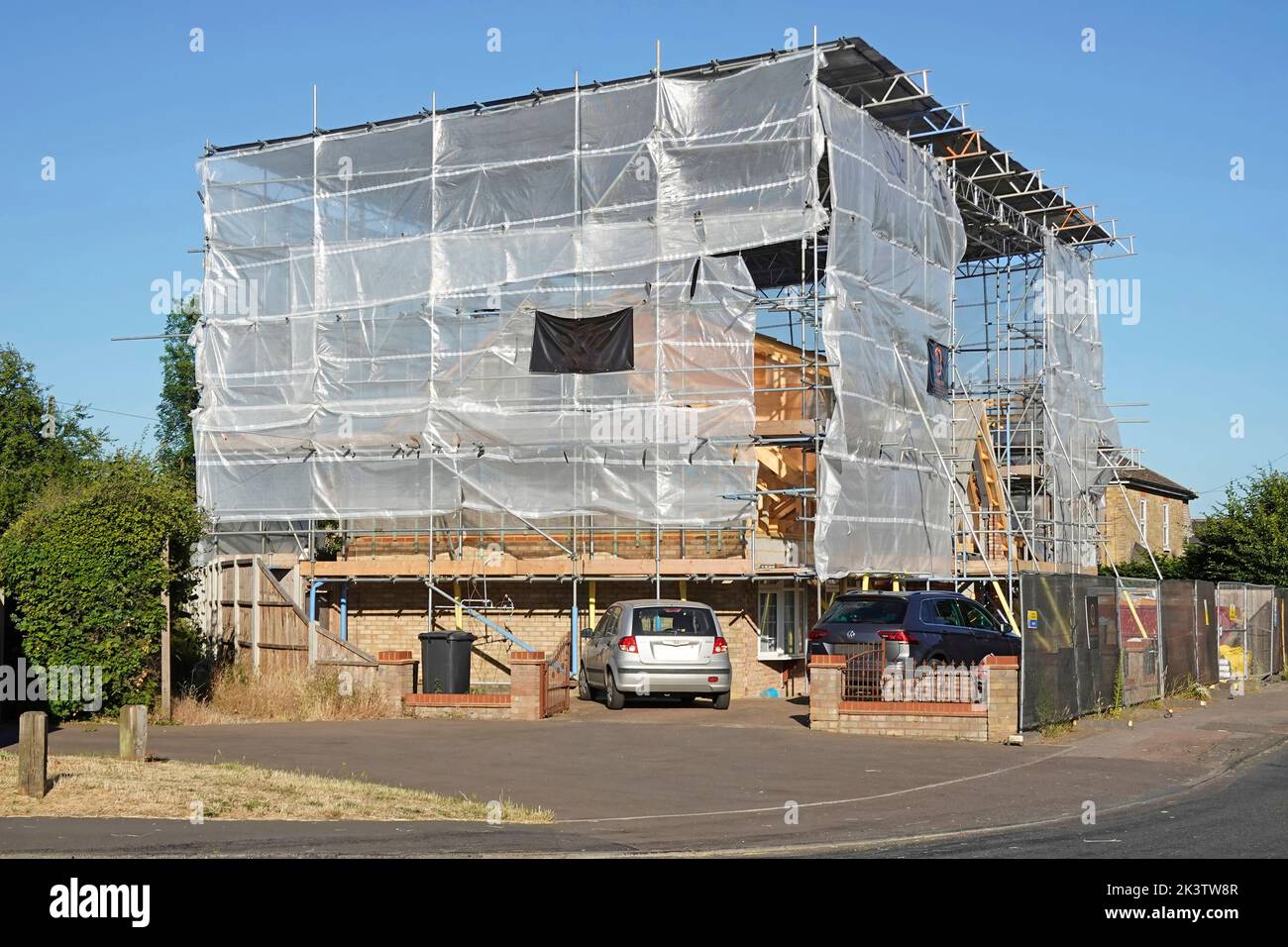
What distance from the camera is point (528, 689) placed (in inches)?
825

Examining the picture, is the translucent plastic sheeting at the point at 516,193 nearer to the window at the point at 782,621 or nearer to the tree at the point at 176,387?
the window at the point at 782,621

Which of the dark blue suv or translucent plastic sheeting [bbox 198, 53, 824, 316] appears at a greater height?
translucent plastic sheeting [bbox 198, 53, 824, 316]

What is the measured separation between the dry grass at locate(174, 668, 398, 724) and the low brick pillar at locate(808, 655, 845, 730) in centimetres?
627

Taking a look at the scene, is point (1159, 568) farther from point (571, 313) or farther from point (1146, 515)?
point (571, 313)

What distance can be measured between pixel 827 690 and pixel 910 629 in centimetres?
182

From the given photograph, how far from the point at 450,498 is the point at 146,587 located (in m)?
9.43

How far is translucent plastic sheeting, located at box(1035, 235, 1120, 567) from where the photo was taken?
1503 inches

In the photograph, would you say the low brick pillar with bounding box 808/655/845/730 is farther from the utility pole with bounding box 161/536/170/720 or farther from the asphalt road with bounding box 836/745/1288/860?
the utility pole with bounding box 161/536/170/720

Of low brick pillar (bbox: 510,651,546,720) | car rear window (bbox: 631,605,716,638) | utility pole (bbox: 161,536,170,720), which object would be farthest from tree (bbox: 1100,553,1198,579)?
utility pole (bbox: 161,536,170,720)

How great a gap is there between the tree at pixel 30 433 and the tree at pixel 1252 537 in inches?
1265

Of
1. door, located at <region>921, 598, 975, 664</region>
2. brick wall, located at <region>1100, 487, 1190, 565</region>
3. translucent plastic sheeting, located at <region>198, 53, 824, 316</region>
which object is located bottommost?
door, located at <region>921, 598, 975, 664</region>

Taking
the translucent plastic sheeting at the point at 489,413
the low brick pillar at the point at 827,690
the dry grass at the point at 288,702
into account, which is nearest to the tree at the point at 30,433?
the translucent plastic sheeting at the point at 489,413

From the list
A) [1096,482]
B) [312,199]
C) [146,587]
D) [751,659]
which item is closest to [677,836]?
[146,587]

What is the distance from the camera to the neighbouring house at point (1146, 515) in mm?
54250
